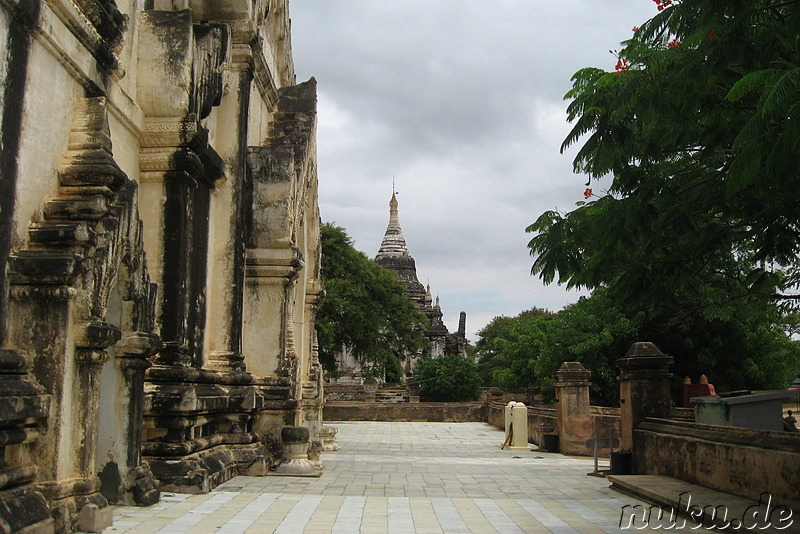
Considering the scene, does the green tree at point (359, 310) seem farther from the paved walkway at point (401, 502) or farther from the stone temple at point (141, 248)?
the stone temple at point (141, 248)

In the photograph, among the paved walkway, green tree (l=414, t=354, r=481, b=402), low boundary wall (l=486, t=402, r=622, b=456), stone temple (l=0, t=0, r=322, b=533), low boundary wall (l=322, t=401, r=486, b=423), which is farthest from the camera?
green tree (l=414, t=354, r=481, b=402)

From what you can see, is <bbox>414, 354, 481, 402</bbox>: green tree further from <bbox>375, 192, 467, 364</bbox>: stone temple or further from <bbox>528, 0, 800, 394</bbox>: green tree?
<bbox>528, 0, 800, 394</bbox>: green tree

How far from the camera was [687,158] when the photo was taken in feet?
25.3

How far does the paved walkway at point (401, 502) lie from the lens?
6.98m

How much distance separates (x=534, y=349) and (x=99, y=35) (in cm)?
2779

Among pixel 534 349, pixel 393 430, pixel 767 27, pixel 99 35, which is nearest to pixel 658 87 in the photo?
pixel 767 27

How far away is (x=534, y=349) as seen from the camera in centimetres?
3300

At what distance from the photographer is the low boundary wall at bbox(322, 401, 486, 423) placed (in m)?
35.0

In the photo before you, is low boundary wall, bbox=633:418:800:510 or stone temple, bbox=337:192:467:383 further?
stone temple, bbox=337:192:467:383

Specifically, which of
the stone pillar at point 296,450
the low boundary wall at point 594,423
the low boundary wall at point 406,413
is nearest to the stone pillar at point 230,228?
the stone pillar at point 296,450

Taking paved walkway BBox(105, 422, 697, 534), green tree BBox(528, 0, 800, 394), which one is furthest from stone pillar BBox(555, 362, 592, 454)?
green tree BBox(528, 0, 800, 394)

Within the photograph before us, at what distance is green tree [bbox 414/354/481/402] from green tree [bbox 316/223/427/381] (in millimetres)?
1595

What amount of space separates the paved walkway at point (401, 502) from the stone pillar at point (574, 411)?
3.13 metres

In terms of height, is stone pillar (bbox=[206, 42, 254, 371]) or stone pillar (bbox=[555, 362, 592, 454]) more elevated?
stone pillar (bbox=[206, 42, 254, 371])
